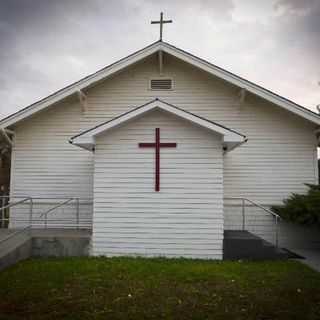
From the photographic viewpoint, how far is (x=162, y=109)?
9266 mm

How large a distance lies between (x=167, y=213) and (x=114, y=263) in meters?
1.79

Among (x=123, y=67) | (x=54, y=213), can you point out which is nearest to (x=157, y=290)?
(x=54, y=213)

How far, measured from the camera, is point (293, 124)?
38.4 ft

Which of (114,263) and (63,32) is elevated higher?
(63,32)

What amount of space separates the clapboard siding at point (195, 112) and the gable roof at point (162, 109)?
283cm

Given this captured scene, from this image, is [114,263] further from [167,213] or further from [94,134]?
[94,134]

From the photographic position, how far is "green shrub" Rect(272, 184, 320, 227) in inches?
397

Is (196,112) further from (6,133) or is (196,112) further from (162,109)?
(6,133)

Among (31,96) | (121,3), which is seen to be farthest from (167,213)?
(31,96)

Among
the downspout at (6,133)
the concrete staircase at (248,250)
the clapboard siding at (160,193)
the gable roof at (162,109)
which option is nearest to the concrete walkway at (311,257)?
the concrete staircase at (248,250)

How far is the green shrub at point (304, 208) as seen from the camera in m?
10.1

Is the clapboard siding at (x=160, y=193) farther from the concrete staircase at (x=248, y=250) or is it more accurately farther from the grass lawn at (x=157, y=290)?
the grass lawn at (x=157, y=290)

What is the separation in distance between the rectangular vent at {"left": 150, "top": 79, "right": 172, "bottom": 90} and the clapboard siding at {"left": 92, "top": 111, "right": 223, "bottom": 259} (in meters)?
3.07

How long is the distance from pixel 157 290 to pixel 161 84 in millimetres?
7668
